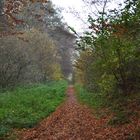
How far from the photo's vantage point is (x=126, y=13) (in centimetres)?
1535

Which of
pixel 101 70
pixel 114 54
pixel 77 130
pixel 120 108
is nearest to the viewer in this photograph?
pixel 77 130

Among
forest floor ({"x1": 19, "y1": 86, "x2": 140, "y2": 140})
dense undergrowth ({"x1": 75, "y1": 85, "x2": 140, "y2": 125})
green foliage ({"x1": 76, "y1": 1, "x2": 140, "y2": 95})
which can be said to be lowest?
forest floor ({"x1": 19, "y1": 86, "x2": 140, "y2": 140})

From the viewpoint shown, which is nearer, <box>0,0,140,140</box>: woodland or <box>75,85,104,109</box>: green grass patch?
<box>0,0,140,140</box>: woodland

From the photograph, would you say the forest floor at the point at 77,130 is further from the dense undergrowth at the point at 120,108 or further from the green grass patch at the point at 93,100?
the green grass patch at the point at 93,100

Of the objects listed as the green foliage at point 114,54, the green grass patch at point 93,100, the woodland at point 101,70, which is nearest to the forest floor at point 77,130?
the woodland at point 101,70

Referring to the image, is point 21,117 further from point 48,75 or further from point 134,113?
point 48,75

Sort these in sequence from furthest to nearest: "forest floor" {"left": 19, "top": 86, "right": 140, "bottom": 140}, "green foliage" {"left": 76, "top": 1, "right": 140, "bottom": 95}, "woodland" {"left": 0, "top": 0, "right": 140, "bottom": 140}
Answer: "green foliage" {"left": 76, "top": 1, "right": 140, "bottom": 95}
"woodland" {"left": 0, "top": 0, "right": 140, "bottom": 140}
"forest floor" {"left": 19, "top": 86, "right": 140, "bottom": 140}

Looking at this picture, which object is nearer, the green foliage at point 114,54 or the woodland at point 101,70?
the woodland at point 101,70

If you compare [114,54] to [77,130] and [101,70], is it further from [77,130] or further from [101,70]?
[77,130]

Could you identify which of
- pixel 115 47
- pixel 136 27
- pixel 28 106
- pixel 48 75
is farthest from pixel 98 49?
pixel 48 75

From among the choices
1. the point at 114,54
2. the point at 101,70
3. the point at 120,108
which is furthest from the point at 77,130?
the point at 101,70

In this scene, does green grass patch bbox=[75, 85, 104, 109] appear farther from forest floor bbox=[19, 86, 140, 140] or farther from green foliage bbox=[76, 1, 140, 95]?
forest floor bbox=[19, 86, 140, 140]

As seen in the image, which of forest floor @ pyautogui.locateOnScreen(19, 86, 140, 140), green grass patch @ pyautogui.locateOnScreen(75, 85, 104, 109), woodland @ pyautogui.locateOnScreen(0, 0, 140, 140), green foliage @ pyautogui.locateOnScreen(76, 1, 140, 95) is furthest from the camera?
green grass patch @ pyautogui.locateOnScreen(75, 85, 104, 109)

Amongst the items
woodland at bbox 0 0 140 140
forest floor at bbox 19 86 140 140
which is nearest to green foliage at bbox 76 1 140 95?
woodland at bbox 0 0 140 140
